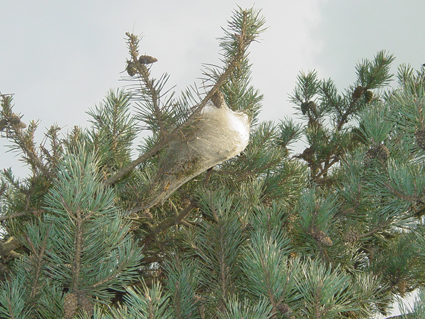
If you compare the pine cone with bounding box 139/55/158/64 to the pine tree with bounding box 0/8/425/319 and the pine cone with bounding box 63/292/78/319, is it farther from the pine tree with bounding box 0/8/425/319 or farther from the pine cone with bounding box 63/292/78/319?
the pine cone with bounding box 63/292/78/319

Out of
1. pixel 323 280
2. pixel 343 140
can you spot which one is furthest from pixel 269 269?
pixel 343 140

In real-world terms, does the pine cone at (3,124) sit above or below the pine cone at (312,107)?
below

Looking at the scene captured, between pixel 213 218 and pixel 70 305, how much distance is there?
606 millimetres

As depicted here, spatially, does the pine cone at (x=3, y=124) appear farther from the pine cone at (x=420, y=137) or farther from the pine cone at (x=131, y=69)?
the pine cone at (x=420, y=137)

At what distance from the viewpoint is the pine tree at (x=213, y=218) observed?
122cm

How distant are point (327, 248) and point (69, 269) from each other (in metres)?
0.81

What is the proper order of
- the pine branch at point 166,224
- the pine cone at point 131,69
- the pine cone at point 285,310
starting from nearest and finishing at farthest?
1. the pine cone at point 285,310
2. the pine cone at point 131,69
3. the pine branch at point 166,224

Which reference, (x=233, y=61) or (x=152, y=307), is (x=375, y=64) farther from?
(x=152, y=307)

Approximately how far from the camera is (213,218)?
1.64m

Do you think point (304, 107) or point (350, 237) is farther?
point (304, 107)

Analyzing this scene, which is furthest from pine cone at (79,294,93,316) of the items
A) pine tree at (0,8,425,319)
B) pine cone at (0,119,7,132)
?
pine cone at (0,119,7,132)

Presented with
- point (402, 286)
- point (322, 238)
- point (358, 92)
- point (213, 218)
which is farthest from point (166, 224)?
point (358, 92)

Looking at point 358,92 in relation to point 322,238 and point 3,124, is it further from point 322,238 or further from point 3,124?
point 3,124

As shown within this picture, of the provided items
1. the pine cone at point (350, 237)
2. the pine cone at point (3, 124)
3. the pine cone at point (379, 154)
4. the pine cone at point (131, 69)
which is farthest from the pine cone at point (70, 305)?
the pine cone at point (379, 154)
